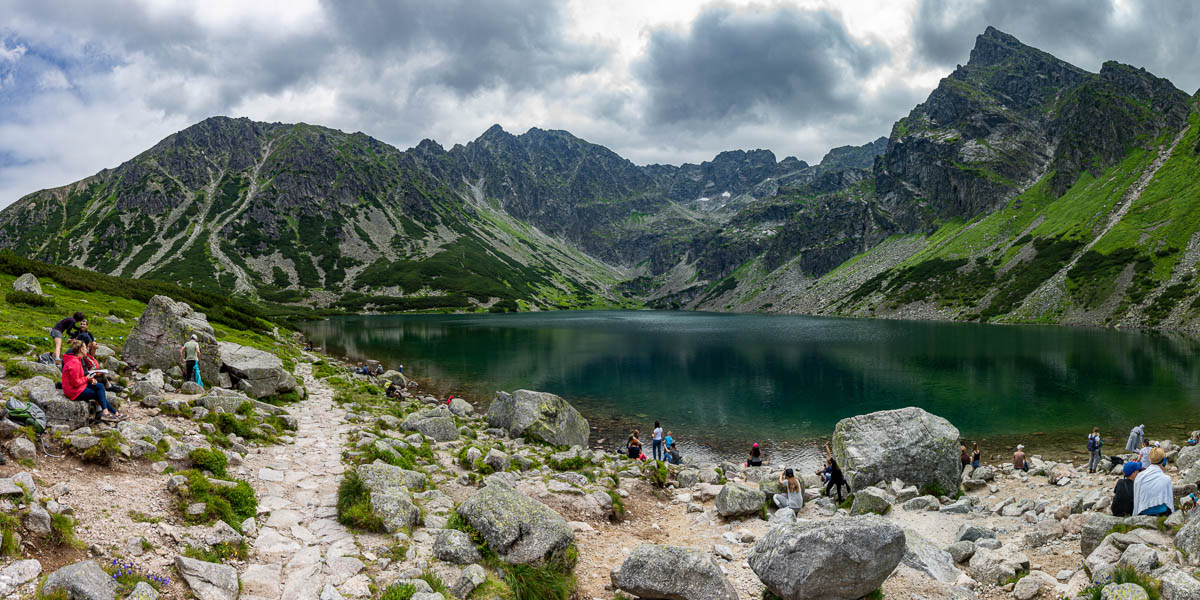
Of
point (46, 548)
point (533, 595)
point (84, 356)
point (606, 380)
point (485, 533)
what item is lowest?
point (606, 380)

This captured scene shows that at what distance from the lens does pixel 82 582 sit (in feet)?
Result: 24.8

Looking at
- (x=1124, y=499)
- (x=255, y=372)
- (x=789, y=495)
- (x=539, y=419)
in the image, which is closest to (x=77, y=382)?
(x=255, y=372)

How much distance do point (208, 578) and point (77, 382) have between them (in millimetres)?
8308

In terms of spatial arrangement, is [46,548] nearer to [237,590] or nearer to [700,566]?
[237,590]

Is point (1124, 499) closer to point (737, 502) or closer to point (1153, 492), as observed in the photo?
point (1153, 492)

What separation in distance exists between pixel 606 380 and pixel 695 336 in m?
66.1

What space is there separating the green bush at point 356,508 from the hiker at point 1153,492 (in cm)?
1970

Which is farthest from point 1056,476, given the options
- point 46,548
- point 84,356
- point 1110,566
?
point 84,356

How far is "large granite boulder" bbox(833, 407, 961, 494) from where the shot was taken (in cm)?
2520

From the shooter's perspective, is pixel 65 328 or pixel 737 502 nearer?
pixel 65 328

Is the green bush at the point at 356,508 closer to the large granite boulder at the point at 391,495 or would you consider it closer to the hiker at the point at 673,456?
the large granite boulder at the point at 391,495

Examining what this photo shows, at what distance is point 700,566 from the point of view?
11258 mm

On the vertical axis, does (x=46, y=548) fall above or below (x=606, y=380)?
above

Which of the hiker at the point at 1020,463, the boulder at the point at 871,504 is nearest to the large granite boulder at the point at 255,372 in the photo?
the boulder at the point at 871,504
